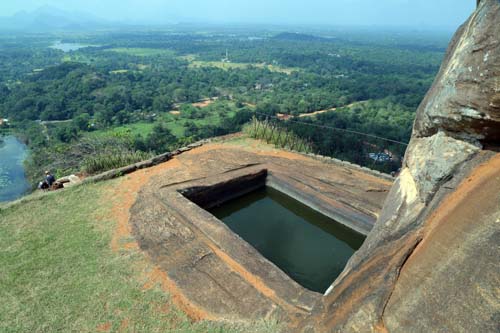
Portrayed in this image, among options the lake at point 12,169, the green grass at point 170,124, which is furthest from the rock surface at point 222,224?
the green grass at point 170,124

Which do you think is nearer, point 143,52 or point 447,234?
point 447,234

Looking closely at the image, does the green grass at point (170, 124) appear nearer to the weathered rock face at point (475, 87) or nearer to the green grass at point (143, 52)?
the weathered rock face at point (475, 87)

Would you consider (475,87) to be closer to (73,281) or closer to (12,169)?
(73,281)

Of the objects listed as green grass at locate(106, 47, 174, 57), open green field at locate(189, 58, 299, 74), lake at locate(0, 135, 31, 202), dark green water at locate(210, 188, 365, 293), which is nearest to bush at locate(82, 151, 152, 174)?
dark green water at locate(210, 188, 365, 293)

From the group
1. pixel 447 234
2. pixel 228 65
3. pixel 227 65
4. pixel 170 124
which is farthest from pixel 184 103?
pixel 447 234

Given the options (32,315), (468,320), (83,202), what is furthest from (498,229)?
(83,202)

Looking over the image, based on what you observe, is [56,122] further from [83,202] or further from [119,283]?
[119,283]
